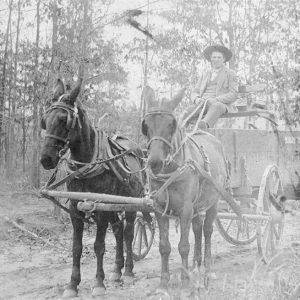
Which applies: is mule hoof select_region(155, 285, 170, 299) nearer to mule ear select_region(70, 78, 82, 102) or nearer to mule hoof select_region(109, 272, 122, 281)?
mule hoof select_region(109, 272, 122, 281)

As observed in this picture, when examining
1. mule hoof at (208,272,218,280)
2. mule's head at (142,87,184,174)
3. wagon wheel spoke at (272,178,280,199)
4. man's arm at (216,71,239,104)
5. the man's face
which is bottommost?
mule hoof at (208,272,218,280)

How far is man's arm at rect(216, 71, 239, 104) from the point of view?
7.24 meters

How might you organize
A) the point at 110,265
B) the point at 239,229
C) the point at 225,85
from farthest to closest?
the point at 239,229 → the point at 225,85 → the point at 110,265

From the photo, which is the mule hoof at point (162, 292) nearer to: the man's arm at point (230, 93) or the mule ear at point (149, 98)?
the mule ear at point (149, 98)

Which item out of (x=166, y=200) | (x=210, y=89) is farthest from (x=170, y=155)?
(x=210, y=89)

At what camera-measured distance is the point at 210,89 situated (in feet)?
25.8

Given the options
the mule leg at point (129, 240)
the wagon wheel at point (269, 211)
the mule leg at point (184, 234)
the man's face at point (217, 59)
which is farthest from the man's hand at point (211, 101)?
the mule leg at point (184, 234)

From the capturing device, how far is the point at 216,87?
775cm

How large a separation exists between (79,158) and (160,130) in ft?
4.00

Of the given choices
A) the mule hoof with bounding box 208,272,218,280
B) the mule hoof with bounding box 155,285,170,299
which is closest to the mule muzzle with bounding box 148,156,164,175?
the mule hoof with bounding box 155,285,170,299

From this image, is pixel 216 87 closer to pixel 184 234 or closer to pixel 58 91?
pixel 58 91

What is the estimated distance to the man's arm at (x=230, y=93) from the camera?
724cm

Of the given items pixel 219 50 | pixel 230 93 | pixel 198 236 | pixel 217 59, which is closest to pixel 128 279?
pixel 198 236

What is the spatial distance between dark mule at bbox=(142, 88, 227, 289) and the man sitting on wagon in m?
1.36
